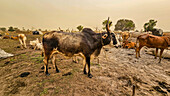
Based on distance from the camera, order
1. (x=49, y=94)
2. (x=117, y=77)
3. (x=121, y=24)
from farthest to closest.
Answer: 1. (x=121, y=24)
2. (x=117, y=77)
3. (x=49, y=94)

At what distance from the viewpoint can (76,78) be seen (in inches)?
158

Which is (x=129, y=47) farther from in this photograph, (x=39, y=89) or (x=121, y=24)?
(x=121, y=24)

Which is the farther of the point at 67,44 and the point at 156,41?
the point at 156,41

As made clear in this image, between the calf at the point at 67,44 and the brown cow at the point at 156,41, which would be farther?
the brown cow at the point at 156,41

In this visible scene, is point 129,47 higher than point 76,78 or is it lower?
higher

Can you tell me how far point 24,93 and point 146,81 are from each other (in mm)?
6087

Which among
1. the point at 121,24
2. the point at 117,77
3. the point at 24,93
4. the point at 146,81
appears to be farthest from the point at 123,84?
the point at 121,24

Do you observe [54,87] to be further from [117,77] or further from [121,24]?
[121,24]

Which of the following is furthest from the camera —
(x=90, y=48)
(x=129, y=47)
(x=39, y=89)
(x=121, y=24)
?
(x=121, y=24)

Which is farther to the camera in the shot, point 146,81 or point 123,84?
point 146,81

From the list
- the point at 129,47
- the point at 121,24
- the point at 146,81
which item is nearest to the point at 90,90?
the point at 146,81

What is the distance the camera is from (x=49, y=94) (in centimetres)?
291

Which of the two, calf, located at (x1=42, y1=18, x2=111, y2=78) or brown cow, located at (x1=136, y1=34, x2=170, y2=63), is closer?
calf, located at (x1=42, y1=18, x2=111, y2=78)

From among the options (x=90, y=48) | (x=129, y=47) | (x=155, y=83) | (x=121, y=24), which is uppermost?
(x=121, y=24)
